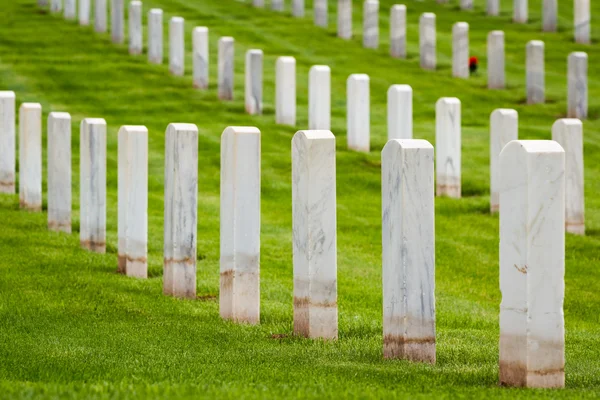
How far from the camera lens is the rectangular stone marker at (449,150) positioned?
13.2 m

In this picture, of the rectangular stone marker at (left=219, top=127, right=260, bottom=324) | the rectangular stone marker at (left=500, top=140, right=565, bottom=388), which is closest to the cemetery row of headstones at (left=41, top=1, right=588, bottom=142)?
the rectangular stone marker at (left=219, top=127, right=260, bottom=324)

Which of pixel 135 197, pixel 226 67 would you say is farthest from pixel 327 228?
pixel 226 67

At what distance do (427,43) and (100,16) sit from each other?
248 inches

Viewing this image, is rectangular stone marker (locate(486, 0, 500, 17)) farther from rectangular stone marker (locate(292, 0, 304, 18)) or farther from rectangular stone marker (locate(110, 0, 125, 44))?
rectangular stone marker (locate(110, 0, 125, 44))

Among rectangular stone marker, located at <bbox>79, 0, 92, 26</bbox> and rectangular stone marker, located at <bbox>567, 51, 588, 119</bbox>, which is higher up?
rectangular stone marker, located at <bbox>79, 0, 92, 26</bbox>

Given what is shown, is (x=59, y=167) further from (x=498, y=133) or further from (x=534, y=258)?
(x=534, y=258)

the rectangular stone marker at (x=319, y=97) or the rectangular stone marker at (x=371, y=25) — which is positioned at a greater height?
the rectangular stone marker at (x=371, y=25)

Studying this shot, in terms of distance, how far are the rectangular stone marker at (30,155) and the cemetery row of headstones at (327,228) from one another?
0.97 metres

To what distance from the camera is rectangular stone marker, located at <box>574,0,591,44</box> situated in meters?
22.1

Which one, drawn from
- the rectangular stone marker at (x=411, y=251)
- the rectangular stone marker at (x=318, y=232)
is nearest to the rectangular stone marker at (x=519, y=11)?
the rectangular stone marker at (x=318, y=232)

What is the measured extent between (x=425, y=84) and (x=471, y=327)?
11.4 metres

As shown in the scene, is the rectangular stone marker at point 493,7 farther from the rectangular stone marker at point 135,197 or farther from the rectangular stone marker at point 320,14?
the rectangular stone marker at point 135,197

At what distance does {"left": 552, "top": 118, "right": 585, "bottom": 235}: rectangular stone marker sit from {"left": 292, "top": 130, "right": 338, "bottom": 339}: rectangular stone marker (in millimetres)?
5155

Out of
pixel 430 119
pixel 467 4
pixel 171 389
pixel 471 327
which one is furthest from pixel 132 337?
pixel 467 4
